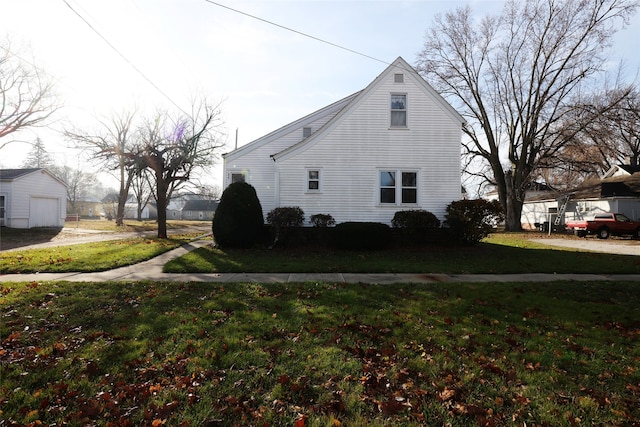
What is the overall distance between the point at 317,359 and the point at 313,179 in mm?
11703

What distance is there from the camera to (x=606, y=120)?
2348cm

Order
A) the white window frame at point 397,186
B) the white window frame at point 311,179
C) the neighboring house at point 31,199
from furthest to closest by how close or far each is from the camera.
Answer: the neighboring house at point 31,199
the white window frame at point 311,179
the white window frame at point 397,186

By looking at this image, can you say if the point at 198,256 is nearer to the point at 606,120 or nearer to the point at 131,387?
the point at 131,387

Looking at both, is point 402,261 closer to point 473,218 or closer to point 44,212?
point 473,218

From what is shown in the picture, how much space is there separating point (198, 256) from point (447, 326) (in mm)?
9205

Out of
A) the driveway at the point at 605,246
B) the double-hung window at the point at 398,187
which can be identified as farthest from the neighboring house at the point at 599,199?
the double-hung window at the point at 398,187

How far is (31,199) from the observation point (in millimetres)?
24250

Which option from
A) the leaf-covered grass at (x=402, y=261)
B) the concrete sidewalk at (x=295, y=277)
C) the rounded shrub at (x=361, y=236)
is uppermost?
the rounded shrub at (x=361, y=236)

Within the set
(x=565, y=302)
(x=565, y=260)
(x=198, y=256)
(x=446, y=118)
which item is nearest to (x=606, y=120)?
(x=446, y=118)

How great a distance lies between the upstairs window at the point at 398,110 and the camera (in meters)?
15.0

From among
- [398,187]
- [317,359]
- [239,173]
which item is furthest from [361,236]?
[317,359]

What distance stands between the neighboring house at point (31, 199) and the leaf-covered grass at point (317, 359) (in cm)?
2261

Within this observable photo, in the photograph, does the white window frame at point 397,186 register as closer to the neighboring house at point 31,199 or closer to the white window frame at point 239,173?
the white window frame at point 239,173

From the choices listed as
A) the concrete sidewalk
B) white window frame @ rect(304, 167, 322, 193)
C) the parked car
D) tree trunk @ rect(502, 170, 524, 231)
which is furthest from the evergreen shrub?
tree trunk @ rect(502, 170, 524, 231)
